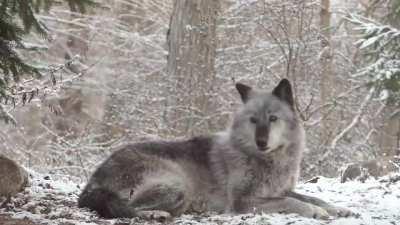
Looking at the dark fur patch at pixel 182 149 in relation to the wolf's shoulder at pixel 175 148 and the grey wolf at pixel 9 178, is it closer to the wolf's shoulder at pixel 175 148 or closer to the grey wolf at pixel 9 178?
the wolf's shoulder at pixel 175 148

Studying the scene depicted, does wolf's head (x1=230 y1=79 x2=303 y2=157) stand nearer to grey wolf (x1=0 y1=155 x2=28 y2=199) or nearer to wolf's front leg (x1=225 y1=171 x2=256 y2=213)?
wolf's front leg (x1=225 y1=171 x2=256 y2=213)

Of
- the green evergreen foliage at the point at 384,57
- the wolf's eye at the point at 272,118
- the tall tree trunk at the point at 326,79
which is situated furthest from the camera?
the tall tree trunk at the point at 326,79

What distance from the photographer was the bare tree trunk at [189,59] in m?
12.0

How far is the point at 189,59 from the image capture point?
11953mm

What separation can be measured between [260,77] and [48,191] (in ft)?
27.5

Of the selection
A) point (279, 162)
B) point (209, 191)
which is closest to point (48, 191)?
point (209, 191)

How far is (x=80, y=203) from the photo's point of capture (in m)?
5.33

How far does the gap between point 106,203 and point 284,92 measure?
194cm

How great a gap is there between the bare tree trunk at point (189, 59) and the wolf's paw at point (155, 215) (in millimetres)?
7144

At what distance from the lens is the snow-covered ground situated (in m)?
4.89

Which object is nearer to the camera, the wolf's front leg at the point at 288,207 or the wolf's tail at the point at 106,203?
the wolf's tail at the point at 106,203

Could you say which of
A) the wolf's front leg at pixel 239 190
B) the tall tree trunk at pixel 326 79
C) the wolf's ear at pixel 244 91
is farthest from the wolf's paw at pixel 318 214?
the tall tree trunk at pixel 326 79

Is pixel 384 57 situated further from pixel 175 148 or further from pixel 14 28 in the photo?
pixel 14 28

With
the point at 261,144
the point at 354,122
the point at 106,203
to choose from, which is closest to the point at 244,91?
the point at 261,144
